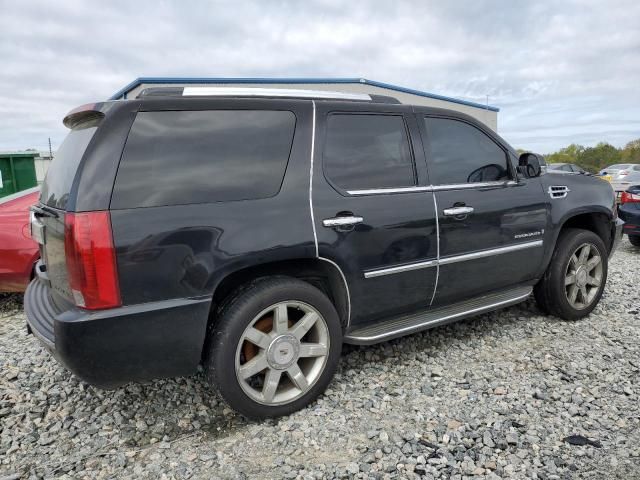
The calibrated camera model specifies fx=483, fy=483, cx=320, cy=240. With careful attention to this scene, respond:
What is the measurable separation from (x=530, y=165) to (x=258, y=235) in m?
2.44

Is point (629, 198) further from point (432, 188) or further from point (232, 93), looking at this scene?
point (232, 93)

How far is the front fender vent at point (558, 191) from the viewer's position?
398cm

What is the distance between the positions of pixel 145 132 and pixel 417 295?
1.98 metres

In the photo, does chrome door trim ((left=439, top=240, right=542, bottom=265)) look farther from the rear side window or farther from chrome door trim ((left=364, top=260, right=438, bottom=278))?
the rear side window

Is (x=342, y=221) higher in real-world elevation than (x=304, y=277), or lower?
higher

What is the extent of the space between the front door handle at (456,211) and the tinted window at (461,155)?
20 centimetres

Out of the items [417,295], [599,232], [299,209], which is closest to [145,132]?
[299,209]

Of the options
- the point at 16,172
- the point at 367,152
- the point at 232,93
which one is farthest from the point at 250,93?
the point at 16,172

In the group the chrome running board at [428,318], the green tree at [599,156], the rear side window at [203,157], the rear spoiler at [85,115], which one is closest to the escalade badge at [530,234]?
the chrome running board at [428,318]

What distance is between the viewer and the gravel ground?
7.84ft

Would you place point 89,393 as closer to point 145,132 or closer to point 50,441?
point 50,441

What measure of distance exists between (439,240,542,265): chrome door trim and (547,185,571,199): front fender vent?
1.40 ft

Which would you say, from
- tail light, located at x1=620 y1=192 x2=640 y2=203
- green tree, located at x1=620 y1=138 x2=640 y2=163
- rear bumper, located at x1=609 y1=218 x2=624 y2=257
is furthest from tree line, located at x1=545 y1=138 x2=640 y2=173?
rear bumper, located at x1=609 y1=218 x2=624 y2=257

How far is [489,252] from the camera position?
140 inches
